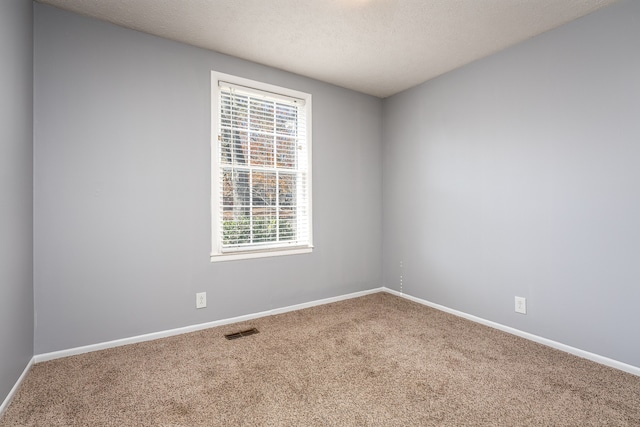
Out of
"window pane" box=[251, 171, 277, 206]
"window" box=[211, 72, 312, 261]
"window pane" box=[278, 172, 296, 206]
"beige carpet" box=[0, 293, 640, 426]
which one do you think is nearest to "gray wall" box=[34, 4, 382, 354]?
"window" box=[211, 72, 312, 261]

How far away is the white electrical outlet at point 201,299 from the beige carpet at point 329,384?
238 mm

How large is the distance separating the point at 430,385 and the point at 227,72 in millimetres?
3013

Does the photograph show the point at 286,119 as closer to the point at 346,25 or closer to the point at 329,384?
the point at 346,25

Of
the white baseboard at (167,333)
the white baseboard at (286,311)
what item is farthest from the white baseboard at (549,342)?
the white baseboard at (167,333)

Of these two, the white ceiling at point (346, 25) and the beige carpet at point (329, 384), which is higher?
the white ceiling at point (346, 25)

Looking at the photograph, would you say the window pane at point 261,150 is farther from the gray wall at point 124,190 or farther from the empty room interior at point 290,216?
the gray wall at point 124,190

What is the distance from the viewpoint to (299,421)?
156cm

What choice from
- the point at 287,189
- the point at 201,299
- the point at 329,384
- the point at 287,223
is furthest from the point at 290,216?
the point at 329,384

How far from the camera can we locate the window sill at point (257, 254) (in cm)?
284

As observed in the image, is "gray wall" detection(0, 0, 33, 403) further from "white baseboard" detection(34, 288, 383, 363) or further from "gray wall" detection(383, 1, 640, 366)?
"gray wall" detection(383, 1, 640, 366)

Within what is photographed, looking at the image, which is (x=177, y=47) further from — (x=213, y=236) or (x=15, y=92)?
(x=213, y=236)

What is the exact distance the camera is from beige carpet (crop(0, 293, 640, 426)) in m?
1.59

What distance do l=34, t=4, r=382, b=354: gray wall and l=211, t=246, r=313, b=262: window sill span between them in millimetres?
59

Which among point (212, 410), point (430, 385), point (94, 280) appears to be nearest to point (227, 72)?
point (94, 280)
